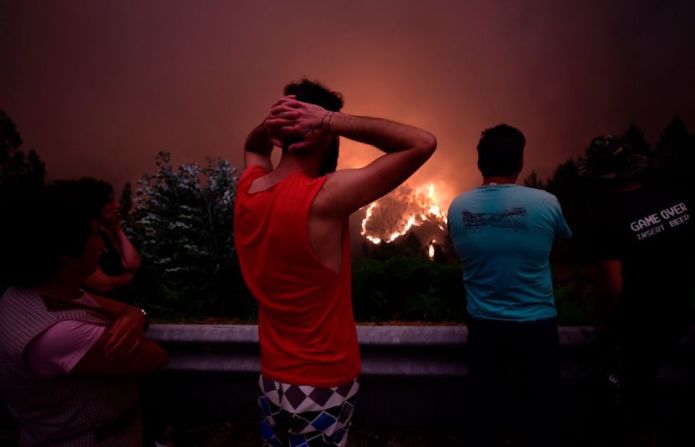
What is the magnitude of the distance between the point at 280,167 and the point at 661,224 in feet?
7.14

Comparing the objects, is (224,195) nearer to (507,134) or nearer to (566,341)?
(507,134)

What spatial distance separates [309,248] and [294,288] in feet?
0.66

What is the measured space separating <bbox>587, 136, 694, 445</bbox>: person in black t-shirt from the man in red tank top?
157cm

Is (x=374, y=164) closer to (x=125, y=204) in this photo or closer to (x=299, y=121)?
(x=299, y=121)

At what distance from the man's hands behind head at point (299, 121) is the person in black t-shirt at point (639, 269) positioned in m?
1.86

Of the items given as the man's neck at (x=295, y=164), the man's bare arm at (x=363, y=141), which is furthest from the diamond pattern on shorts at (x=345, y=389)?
the man's neck at (x=295, y=164)

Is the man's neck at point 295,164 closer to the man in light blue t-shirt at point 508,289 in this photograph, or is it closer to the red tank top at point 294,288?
the red tank top at point 294,288

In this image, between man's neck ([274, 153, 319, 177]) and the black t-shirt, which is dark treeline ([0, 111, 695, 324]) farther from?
man's neck ([274, 153, 319, 177])

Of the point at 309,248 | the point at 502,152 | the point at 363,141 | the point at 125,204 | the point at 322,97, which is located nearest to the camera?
the point at 309,248

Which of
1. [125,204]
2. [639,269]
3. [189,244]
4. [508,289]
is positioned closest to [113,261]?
[189,244]

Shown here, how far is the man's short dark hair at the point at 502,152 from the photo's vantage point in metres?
2.37

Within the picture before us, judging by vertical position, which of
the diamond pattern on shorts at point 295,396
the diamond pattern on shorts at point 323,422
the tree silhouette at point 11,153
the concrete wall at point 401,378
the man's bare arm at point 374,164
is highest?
the tree silhouette at point 11,153

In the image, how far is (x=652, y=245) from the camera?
2.23 m

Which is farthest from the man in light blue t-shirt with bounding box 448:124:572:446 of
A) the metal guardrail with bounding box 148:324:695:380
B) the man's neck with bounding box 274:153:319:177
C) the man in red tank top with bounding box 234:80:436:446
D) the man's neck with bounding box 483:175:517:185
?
the man's neck with bounding box 274:153:319:177
